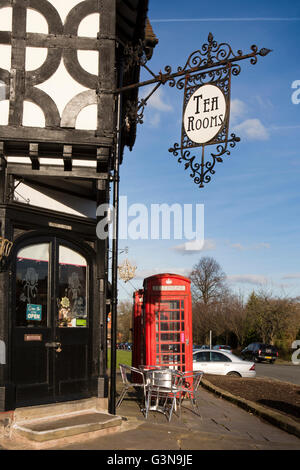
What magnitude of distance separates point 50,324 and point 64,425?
182 cm

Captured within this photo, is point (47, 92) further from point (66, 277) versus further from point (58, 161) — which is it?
point (66, 277)

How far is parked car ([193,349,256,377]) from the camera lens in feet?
66.8

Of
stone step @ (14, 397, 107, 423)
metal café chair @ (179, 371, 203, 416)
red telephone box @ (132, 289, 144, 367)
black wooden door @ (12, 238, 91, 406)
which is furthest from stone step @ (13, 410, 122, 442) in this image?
red telephone box @ (132, 289, 144, 367)

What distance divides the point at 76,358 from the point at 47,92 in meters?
4.83

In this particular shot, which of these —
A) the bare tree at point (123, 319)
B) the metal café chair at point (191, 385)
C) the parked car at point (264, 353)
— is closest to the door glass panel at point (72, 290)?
the metal café chair at point (191, 385)

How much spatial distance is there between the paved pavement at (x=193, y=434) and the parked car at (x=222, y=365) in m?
9.22

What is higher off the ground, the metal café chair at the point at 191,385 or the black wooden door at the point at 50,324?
the black wooden door at the point at 50,324

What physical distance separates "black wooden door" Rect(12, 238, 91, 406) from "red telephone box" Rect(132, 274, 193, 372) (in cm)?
278

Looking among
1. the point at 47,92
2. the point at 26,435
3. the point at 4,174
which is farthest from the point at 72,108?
the point at 26,435

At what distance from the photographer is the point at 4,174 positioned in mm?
8391

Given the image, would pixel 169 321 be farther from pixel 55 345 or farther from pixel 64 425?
pixel 64 425

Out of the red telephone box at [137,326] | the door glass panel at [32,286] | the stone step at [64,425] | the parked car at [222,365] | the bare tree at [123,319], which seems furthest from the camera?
the bare tree at [123,319]

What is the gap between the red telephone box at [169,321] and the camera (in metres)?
12.2

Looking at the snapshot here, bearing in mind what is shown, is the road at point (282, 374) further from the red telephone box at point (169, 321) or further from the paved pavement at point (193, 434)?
the paved pavement at point (193, 434)
